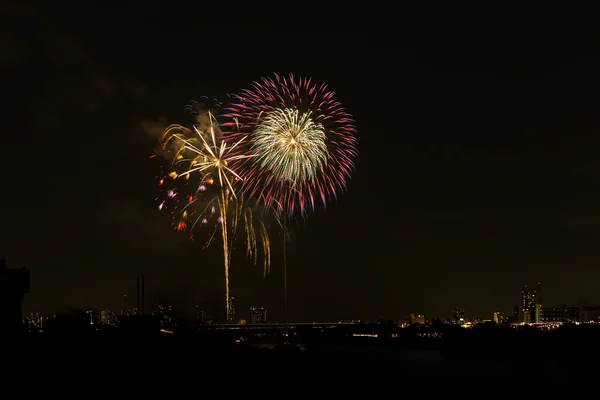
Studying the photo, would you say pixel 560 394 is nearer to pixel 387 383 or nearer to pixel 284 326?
pixel 387 383

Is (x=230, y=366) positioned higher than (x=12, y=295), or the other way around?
(x=12, y=295)

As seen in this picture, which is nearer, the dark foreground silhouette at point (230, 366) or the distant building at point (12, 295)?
the dark foreground silhouette at point (230, 366)

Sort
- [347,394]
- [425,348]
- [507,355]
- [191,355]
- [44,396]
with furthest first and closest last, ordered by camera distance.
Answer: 1. [425,348]
2. [507,355]
3. [191,355]
4. [347,394]
5. [44,396]

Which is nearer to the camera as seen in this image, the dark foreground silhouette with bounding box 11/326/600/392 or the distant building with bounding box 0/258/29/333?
the dark foreground silhouette with bounding box 11/326/600/392

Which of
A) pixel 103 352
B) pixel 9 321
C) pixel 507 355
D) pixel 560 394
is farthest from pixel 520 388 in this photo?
pixel 507 355

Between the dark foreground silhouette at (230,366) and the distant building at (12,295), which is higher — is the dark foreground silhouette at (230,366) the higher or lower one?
the lower one

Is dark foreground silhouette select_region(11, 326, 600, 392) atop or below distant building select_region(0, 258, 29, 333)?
below

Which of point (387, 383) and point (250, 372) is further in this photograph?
point (250, 372)

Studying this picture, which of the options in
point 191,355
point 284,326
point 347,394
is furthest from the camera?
point 284,326

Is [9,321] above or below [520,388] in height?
above
